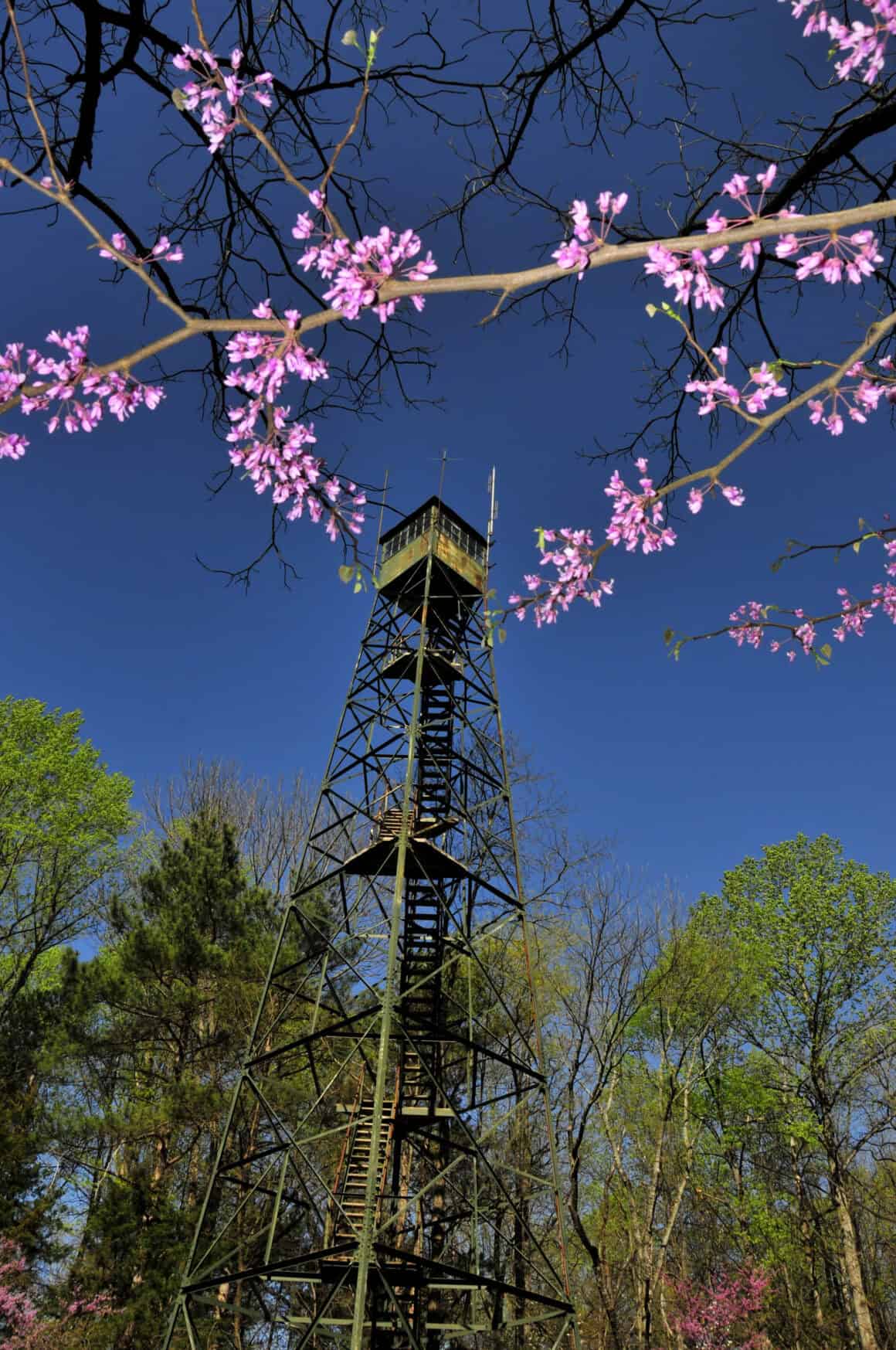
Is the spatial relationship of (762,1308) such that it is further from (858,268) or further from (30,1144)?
(858,268)

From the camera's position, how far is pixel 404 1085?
36.2 ft

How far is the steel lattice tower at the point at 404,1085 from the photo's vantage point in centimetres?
915

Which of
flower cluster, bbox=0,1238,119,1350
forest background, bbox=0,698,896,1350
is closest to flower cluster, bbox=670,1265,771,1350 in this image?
forest background, bbox=0,698,896,1350

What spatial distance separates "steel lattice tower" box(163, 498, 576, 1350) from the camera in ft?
30.0

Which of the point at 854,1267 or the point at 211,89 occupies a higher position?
the point at 211,89

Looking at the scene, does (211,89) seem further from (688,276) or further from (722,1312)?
(722,1312)

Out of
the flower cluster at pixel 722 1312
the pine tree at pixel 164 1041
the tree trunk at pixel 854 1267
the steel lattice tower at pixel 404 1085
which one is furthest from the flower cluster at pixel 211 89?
the flower cluster at pixel 722 1312

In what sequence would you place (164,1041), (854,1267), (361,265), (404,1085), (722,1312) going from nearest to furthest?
1. (361,265)
2. (404,1085)
3. (164,1041)
4. (854,1267)
5. (722,1312)

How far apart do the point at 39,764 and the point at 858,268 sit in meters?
18.2

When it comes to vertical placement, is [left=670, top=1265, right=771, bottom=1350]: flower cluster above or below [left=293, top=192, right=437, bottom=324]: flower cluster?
below

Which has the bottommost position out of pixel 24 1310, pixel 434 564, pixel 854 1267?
pixel 24 1310

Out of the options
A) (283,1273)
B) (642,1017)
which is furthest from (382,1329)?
(642,1017)

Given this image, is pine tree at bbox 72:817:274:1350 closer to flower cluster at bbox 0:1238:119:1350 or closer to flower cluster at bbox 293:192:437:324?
flower cluster at bbox 0:1238:119:1350

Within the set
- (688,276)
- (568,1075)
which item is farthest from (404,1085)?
(688,276)
